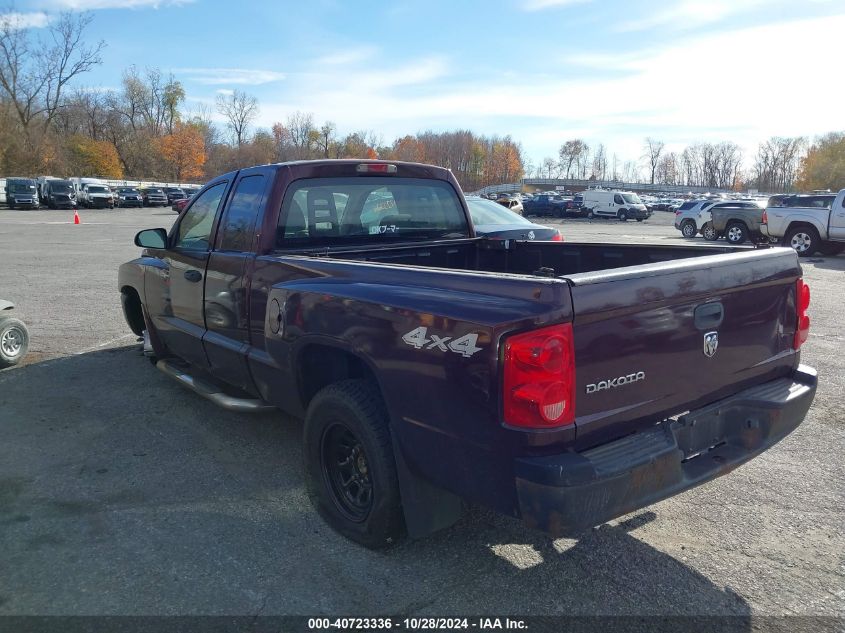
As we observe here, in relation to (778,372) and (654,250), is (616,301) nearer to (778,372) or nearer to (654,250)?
(778,372)

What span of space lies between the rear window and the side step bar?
105 cm

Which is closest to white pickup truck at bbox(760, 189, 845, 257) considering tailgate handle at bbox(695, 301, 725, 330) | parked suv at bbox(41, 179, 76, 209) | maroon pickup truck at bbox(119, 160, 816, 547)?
maroon pickup truck at bbox(119, 160, 816, 547)

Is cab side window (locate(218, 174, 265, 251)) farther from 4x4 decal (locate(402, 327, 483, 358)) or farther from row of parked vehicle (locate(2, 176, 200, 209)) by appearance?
row of parked vehicle (locate(2, 176, 200, 209))

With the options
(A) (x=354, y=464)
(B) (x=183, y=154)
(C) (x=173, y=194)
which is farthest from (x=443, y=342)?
(B) (x=183, y=154)

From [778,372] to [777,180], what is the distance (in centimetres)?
15730

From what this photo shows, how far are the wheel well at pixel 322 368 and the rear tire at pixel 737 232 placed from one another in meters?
21.6

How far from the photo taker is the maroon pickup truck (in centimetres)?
244

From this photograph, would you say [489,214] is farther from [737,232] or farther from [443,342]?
[737,232]

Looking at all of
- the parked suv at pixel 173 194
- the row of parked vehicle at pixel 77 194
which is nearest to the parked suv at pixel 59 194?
the row of parked vehicle at pixel 77 194

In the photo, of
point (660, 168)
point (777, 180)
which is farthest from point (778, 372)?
point (660, 168)

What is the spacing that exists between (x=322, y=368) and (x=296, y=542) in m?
0.92

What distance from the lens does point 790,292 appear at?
342 cm

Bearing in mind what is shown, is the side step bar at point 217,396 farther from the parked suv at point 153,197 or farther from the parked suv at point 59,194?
the parked suv at point 153,197

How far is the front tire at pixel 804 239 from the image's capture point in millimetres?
17672
